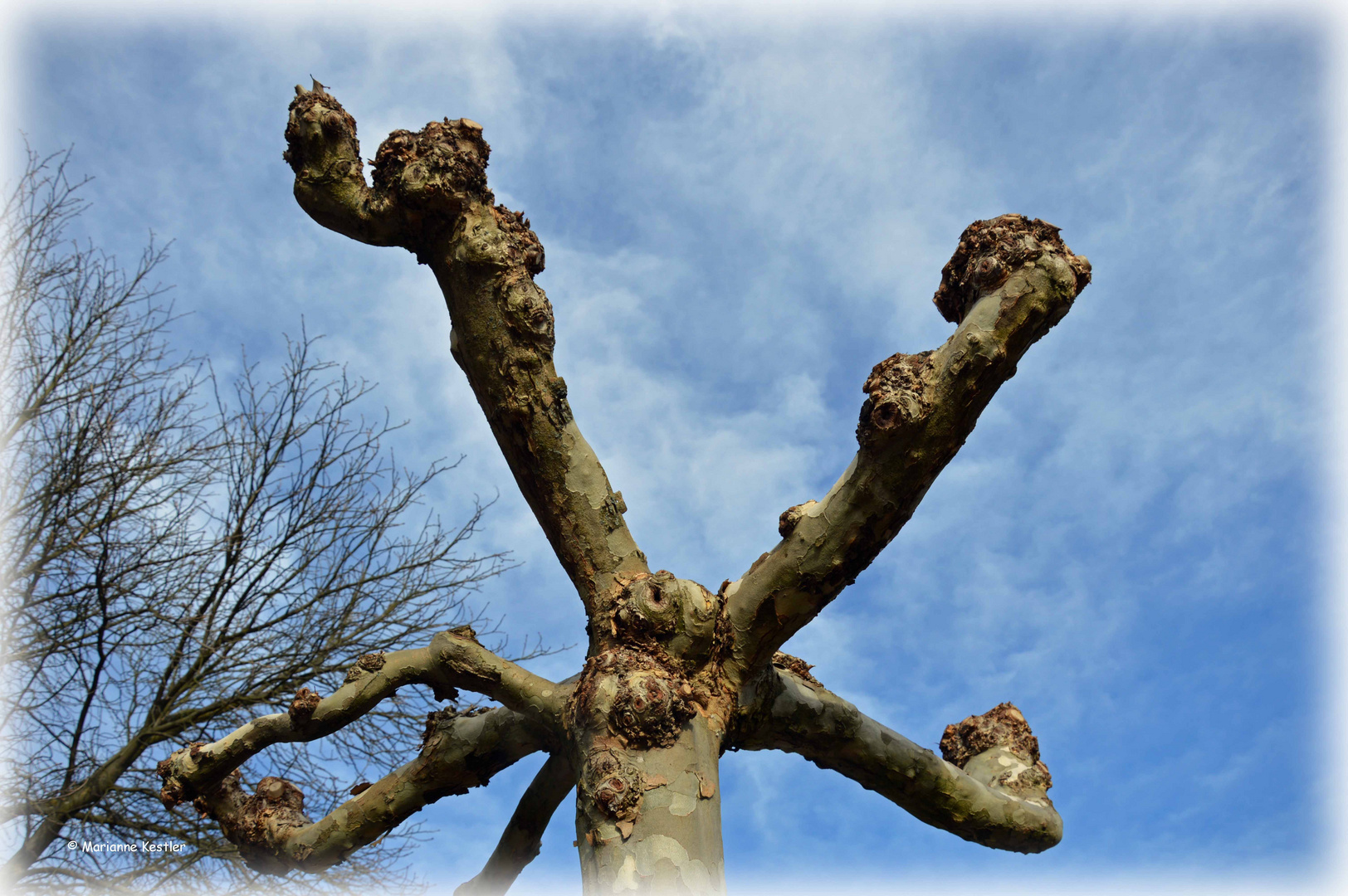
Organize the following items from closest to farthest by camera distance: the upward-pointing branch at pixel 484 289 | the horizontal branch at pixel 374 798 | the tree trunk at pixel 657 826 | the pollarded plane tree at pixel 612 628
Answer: the tree trunk at pixel 657 826 < the pollarded plane tree at pixel 612 628 < the upward-pointing branch at pixel 484 289 < the horizontal branch at pixel 374 798

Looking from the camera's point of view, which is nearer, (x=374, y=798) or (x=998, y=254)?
(x=998, y=254)

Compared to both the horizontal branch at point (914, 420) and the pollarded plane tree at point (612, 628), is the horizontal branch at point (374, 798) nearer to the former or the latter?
the pollarded plane tree at point (612, 628)

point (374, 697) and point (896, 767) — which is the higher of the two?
point (374, 697)

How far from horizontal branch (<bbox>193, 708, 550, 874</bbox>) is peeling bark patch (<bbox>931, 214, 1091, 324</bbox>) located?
180cm

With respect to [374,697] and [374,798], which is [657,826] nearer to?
[374,697]

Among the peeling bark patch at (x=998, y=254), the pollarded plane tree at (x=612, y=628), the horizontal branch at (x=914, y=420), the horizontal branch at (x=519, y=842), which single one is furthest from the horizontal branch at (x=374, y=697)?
the peeling bark patch at (x=998, y=254)

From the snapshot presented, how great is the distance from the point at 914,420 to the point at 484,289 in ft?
4.23

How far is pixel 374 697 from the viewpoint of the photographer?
263 cm

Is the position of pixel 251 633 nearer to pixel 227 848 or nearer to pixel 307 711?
pixel 227 848

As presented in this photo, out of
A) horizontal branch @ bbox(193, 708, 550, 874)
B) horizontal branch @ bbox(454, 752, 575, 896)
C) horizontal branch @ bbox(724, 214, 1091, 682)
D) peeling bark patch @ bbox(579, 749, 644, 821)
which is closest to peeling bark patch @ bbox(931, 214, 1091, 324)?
horizontal branch @ bbox(724, 214, 1091, 682)

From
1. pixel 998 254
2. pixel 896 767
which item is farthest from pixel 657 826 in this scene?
pixel 998 254

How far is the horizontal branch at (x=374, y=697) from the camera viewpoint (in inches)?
99.8

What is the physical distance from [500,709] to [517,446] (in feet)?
2.77

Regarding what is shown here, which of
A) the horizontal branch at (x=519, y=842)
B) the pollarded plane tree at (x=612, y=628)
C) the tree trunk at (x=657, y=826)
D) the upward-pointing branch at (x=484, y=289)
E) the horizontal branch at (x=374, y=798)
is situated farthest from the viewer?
the horizontal branch at (x=519, y=842)
